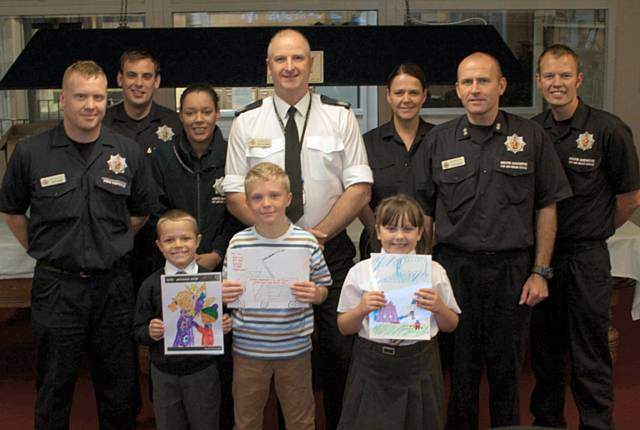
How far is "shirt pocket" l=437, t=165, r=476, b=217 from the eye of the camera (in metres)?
3.10

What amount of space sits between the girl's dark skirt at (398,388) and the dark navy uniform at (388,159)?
0.90 metres

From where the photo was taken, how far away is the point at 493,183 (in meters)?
3.08

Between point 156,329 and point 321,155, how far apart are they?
920 mm

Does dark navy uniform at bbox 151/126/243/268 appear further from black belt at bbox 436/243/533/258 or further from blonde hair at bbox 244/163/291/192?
black belt at bbox 436/243/533/258

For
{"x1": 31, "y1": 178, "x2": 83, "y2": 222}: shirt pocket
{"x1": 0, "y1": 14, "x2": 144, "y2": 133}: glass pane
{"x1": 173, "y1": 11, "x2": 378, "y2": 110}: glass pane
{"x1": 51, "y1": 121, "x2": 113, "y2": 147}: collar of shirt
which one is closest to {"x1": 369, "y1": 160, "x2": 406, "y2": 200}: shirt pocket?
{"x1": 51, "y1": 121, "x2": 113, "y2": 147}: collar of shirt

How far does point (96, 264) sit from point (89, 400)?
4.72 feet

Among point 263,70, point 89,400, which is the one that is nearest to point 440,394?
point 89,400

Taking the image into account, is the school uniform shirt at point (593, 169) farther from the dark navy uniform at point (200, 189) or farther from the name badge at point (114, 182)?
the name badge at point (114, 182)

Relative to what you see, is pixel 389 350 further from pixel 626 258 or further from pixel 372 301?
pixel 626 258

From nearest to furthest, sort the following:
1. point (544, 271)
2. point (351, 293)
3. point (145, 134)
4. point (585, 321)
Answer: point (351, 293) < point (544, 271) < point (585, 321) < point (145, 134)

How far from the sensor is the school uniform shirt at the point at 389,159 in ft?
11.5

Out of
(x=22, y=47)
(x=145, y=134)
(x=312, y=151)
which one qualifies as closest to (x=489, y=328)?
(x=312, y=151)

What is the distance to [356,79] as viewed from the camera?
454cm

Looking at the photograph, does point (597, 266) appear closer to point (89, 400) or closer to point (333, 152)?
point (333, 152)
